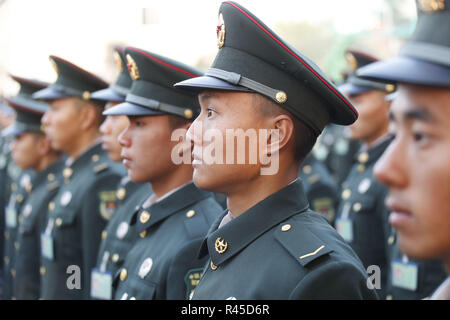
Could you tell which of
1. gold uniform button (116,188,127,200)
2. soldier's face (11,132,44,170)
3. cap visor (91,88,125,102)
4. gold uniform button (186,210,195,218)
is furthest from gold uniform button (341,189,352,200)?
soldier's face (11,132,44,170)

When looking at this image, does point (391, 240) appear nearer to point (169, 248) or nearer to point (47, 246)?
point (169, 248)

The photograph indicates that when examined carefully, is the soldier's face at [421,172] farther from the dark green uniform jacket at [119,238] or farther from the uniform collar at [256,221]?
the dark green uniform jacket at [119,238]

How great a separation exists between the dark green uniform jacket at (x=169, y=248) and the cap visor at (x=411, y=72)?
1707 mm

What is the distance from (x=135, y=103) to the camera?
12.3ft

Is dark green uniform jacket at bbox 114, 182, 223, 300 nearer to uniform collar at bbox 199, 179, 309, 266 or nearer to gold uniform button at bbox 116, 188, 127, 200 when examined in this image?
uniform collar at bbox 199, 179, 309, 266

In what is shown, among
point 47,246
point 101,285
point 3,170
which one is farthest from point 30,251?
point 3,170

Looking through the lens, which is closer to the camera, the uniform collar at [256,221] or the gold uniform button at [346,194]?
the uniform collar at [256,221]

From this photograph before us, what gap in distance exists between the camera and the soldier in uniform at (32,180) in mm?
5973

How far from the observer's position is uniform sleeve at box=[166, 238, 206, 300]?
2.98 meters

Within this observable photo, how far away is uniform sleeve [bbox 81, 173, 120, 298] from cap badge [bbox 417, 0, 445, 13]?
12.6 feet

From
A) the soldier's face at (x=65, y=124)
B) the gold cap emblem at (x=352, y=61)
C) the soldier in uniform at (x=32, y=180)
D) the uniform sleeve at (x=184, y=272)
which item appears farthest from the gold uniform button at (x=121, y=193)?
the gold cap emblem at (x=352, y=61)

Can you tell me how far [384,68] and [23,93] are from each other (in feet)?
20.6

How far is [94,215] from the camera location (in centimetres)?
506

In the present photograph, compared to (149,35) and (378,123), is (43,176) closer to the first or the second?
(378,123)
